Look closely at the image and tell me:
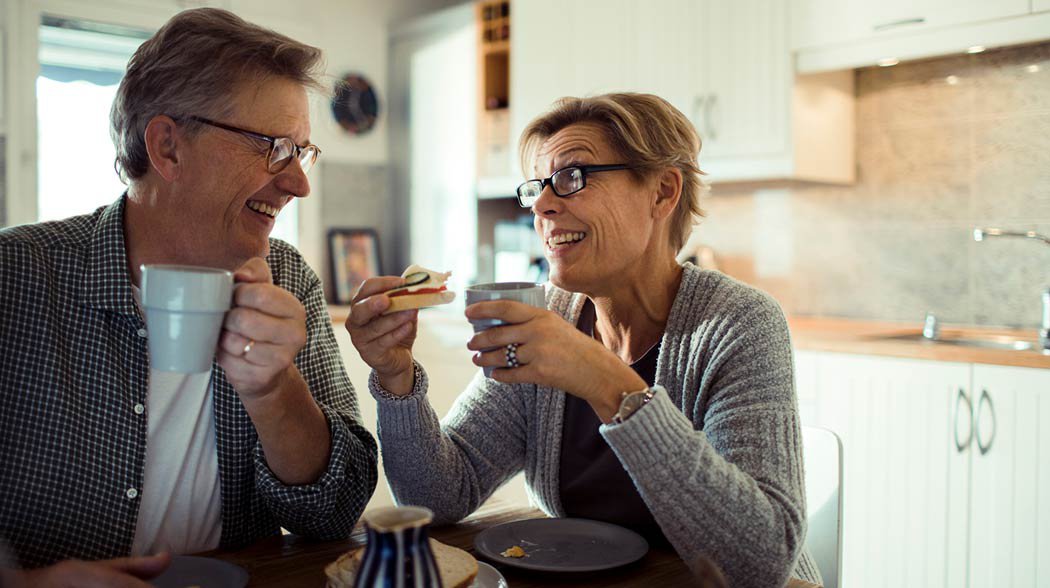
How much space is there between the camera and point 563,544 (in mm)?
1200

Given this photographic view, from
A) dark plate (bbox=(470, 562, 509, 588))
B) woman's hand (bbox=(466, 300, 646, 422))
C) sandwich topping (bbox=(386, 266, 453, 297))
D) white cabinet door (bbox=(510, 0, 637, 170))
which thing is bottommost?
dark plate (bbox=(470, 562, 509, 588))

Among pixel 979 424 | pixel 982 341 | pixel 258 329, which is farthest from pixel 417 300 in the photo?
pixel 982 341

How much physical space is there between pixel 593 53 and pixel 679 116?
238cm

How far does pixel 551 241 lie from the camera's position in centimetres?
158

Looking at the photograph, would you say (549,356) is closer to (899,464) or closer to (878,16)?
(899,464)

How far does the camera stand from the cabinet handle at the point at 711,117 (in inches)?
136

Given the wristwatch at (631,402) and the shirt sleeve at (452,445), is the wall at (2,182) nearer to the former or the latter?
the shirt sleeve at (452,445)

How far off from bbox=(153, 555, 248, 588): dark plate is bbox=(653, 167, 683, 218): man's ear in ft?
3.10

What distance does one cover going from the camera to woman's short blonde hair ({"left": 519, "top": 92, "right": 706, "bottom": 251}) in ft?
5.13

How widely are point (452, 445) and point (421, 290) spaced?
1.25ft

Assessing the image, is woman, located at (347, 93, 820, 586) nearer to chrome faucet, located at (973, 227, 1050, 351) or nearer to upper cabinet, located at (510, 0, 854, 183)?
chrome faucet, located at (973, 227, 1050, 351)

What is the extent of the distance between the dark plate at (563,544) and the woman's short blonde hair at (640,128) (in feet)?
2.11

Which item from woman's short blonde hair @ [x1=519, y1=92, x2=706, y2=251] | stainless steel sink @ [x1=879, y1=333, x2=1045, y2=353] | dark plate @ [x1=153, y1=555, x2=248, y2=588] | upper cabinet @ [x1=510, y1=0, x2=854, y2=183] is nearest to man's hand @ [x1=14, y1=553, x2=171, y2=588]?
dark plate @ [x1=153, y1=555, x2=248, y2=588]

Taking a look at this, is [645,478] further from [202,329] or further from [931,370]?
[931,370]
